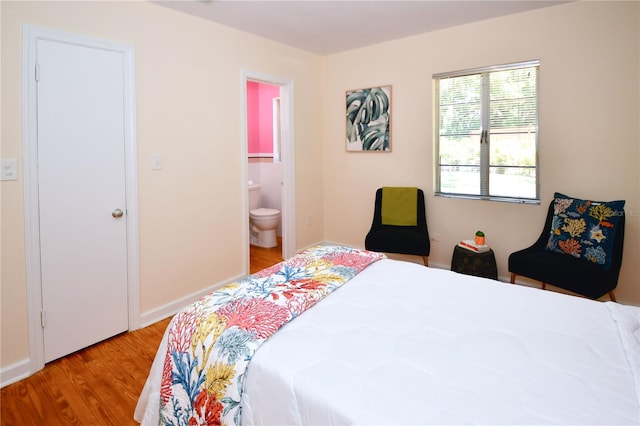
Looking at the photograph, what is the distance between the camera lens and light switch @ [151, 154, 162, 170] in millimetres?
2877

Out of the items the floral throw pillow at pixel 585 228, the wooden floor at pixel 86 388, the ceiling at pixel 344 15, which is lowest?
the wooden floor at pixel 86 388

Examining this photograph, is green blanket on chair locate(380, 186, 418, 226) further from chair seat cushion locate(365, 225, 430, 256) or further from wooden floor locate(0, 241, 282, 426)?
wooden floor locate(0, 241, 282, 426)

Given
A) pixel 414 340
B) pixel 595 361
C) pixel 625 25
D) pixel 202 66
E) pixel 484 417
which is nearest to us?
pixel 484 417

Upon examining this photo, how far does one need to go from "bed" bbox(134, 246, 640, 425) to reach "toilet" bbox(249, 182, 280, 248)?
3.11 metres

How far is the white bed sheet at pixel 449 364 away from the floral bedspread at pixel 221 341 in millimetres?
46

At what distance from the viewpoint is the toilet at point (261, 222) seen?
4.93 meters

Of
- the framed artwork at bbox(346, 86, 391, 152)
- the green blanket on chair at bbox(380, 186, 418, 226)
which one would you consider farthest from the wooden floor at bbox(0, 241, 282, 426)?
the framed artwork at bbox(346, 86, 391, 152)

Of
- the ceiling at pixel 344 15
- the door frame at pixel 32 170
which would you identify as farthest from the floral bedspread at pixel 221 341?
the ceiling at pixel 344 15

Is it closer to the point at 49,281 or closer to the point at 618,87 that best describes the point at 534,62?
the point at 618,87

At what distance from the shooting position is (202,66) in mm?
3193

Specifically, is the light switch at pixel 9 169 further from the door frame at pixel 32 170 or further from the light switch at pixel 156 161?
the light switch at pixel 156 161

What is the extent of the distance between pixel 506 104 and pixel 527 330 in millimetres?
2657

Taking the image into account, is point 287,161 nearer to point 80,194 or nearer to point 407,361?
point 80,194

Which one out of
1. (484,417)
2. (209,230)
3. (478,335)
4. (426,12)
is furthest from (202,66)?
(484,417)
